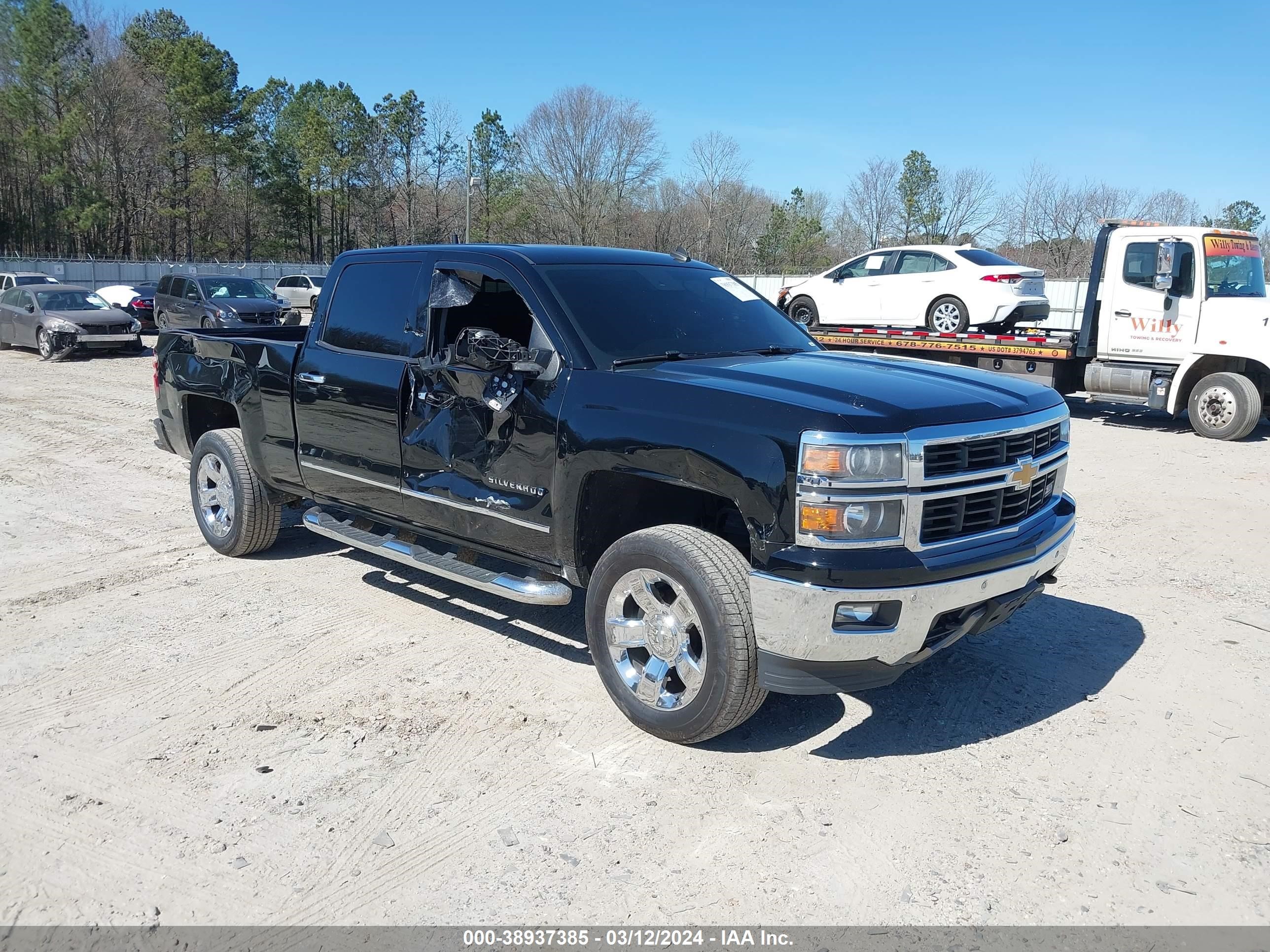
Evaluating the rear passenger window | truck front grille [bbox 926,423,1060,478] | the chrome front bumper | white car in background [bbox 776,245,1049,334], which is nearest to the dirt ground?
the chrome front bumper

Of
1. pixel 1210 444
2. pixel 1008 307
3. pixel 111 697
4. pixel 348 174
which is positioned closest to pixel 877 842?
pixel 111 697

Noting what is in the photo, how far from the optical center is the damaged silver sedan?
20.1 m

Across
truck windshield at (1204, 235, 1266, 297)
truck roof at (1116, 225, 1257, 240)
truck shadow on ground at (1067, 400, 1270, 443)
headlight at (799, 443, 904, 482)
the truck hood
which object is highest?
truck roof at (1116, 225, 1257, 240)

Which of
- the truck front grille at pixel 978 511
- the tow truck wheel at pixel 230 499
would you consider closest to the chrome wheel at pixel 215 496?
the tow truck wheel at pixel 230 499

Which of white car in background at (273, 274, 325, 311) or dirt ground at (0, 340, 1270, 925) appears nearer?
dirt ground at (0, 340, 1270, 925)

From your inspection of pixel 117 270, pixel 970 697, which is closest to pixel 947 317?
pixel 970 697

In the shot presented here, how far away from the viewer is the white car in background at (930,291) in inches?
612

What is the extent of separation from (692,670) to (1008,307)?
43.7 feet

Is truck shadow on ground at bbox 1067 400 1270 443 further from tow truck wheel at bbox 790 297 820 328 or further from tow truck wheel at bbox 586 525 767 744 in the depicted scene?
tow truck wheel at bbox 586 525 767 744

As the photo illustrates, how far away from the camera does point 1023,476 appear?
13.4 feet

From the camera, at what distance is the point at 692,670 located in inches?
155

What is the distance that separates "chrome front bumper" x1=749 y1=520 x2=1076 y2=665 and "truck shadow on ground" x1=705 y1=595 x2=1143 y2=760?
0.68 meters

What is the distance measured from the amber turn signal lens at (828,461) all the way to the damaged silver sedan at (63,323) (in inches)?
815

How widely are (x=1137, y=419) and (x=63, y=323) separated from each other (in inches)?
793
